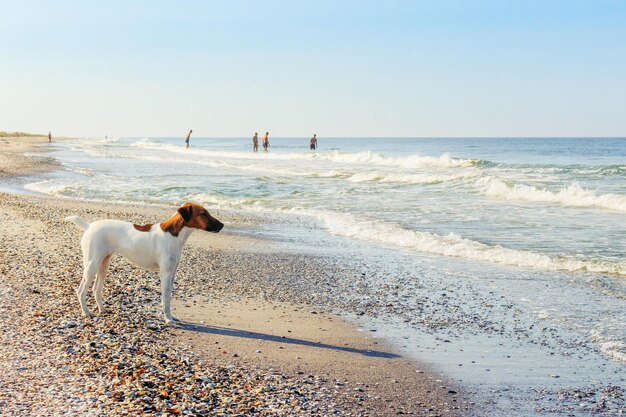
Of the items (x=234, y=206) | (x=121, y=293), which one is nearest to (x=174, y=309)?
(x=121, y=293)

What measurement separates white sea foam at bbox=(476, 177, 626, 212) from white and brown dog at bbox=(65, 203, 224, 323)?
16885mm

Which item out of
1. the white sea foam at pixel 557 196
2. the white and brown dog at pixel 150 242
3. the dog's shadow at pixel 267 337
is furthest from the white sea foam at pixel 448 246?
the white sea foam at pixel 557 196

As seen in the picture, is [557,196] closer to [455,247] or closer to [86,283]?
[455,247]

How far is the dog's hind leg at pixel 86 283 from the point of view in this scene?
669 centimetres

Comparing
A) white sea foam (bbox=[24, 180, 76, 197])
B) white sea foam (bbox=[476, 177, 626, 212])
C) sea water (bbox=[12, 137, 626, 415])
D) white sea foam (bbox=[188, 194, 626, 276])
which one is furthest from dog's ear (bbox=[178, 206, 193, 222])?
white sea foam (bbox=[476, 177, 626, 212])

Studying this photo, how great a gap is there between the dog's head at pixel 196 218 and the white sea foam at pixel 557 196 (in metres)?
16.7

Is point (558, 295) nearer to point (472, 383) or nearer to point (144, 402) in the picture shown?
point (472, 383)

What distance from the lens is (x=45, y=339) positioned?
5.81 m

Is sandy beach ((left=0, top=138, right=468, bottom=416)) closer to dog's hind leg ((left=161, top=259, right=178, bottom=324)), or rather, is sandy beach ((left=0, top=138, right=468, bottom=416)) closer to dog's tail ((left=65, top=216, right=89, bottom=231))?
dog's hind leg ((left=161, top=259, right=178, bottom=324))

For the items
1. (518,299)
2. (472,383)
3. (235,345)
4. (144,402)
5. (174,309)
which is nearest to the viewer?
(144,402)

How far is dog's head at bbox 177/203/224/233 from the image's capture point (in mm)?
6785

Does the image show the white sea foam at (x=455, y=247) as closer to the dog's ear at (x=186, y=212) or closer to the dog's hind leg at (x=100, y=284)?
the dog's ear at (x=186, y=212)

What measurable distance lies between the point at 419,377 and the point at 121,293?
404 cm

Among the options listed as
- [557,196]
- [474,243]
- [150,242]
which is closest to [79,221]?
[150,242]
